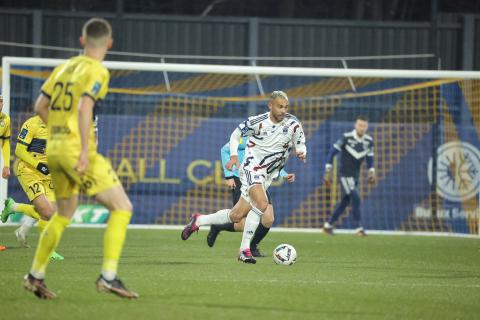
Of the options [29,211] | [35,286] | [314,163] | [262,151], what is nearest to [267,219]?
[262,151]

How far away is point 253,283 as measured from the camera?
8852 mm

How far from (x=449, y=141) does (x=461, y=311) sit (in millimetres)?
12208

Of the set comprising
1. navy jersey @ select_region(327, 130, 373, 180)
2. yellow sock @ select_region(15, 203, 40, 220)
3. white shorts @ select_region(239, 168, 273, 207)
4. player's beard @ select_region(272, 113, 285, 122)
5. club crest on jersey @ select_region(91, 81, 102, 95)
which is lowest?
yellow sock @ select_region(15, 203, 40, 220)

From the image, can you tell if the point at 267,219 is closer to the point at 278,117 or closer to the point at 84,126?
the point at 278,117

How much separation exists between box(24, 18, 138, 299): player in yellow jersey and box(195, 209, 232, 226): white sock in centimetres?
473

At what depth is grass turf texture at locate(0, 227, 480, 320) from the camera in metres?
7.04

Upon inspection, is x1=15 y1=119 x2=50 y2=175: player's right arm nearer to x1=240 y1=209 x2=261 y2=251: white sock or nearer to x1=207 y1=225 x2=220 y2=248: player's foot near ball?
x1=207 y1=225 x2=220 y2=248: player's foot near ball

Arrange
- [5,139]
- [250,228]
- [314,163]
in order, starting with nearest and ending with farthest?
1. [250,228]
2. [5,139]
3. [314,163]

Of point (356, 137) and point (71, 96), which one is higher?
point (71, 96)

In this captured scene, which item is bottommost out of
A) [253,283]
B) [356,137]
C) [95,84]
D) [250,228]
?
[253,283]

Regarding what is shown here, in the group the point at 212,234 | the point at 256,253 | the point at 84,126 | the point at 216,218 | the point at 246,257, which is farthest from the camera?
the point at 212,234

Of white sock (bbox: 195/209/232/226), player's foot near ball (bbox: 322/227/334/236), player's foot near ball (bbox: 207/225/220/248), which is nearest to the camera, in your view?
white sock (bbox: 195/209/232/226)

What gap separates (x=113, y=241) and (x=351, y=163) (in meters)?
11.4

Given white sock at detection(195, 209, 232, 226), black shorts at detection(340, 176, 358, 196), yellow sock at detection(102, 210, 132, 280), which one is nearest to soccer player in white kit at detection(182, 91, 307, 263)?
white sock at detection(195, 209, 232, 226)
